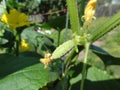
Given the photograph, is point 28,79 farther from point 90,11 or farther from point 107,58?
point 107,58

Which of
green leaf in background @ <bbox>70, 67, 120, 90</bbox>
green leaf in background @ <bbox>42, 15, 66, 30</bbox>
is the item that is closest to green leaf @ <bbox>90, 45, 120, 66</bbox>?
green leaf in background @ <bbox>70, 67, 120, 90</bbox>

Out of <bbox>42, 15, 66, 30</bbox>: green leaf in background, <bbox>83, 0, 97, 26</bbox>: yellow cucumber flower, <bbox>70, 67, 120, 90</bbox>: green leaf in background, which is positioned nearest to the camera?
<bbox>83, 0, 97, 26</bbox>: yellow cucumber flower

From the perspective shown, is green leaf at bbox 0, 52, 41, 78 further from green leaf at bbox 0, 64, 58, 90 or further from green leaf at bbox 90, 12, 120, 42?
green leaf at bbox 90, 12, 120, 42

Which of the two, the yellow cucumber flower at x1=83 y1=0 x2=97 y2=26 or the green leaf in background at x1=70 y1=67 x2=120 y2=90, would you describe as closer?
the yellow cucumber flower at x1=83 y1=0 x2=97 y2=26

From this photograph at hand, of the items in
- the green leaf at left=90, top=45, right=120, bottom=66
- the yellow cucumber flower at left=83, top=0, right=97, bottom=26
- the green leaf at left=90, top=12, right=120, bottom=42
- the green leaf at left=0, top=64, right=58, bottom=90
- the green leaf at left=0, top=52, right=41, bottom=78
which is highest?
the yellow cucumber flower at left=83, top=0, right=97, bottom=26

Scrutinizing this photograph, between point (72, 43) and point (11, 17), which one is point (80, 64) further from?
point (11, 17)

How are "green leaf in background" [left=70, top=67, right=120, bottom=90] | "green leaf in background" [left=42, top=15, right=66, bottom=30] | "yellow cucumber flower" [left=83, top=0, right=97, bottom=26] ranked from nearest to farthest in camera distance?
"yellow cucumber flower" [left=83, top=0, right=97, bottom=26]
"green leaf in background" [left=70, top=67, right=120, bottom=90]
"green leaf in background" [left=42, top=15, right=66, bottom=30]

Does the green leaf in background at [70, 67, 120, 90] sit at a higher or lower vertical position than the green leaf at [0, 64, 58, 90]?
lower

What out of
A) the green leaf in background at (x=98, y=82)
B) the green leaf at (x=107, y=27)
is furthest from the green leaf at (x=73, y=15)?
the green leaf in background at (x=98, y=82)

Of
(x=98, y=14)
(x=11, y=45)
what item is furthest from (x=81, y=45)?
(x=98, y=14)
